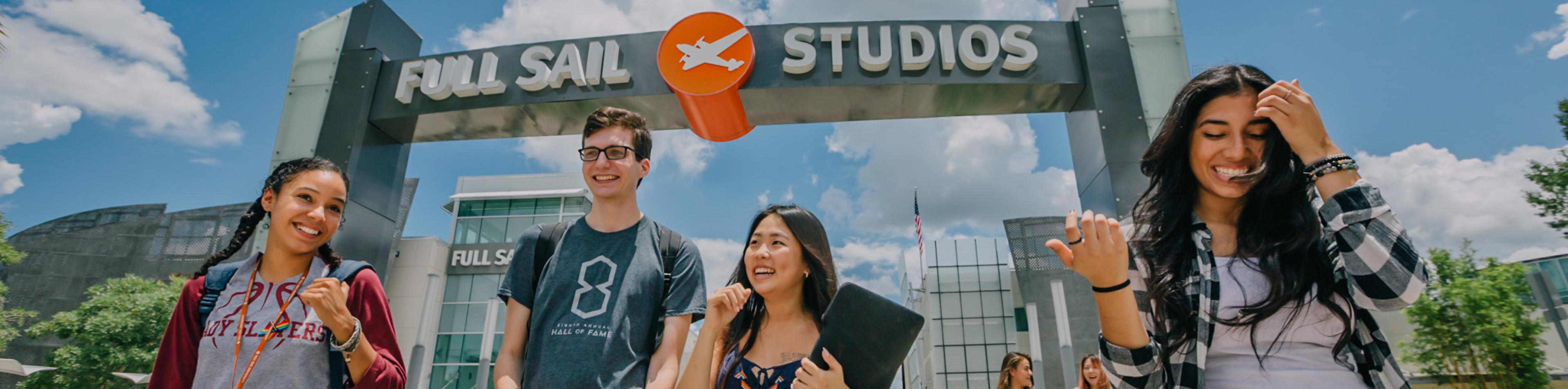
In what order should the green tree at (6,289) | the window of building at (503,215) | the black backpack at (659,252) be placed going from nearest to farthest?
the black backpack at (659,252), the green tree at (6,289), the window of building at (503,215)

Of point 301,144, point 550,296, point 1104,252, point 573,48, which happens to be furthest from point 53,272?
point 1104,252

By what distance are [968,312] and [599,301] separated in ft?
77.4

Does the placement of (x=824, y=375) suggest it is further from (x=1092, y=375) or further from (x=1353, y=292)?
(x=1092, y=375)

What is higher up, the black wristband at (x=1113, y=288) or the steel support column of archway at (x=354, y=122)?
the steel support column of archway at (x=354, y=122)

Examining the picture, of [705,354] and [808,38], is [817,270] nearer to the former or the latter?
[705,354]

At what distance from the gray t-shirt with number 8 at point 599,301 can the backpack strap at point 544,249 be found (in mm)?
12

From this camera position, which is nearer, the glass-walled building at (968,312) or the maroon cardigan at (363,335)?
the maroon cardigan at (363,335)

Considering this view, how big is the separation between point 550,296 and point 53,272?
1567 inches

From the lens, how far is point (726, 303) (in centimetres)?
197

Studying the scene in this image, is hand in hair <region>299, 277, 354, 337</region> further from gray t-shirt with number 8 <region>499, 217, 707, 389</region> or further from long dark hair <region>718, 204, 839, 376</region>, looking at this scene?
long dark hair <region>718, 204, 839, 376</region>

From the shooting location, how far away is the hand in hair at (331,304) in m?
1.79

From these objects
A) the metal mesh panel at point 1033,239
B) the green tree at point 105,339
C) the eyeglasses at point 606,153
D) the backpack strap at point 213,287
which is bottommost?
the backpack strap at point 213,287

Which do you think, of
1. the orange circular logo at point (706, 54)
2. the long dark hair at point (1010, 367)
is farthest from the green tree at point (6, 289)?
the long dark hair at point (1010, 367)

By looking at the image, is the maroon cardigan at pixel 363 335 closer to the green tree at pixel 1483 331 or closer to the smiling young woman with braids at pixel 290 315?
the smiling young woman with braids at pixel 290 315
